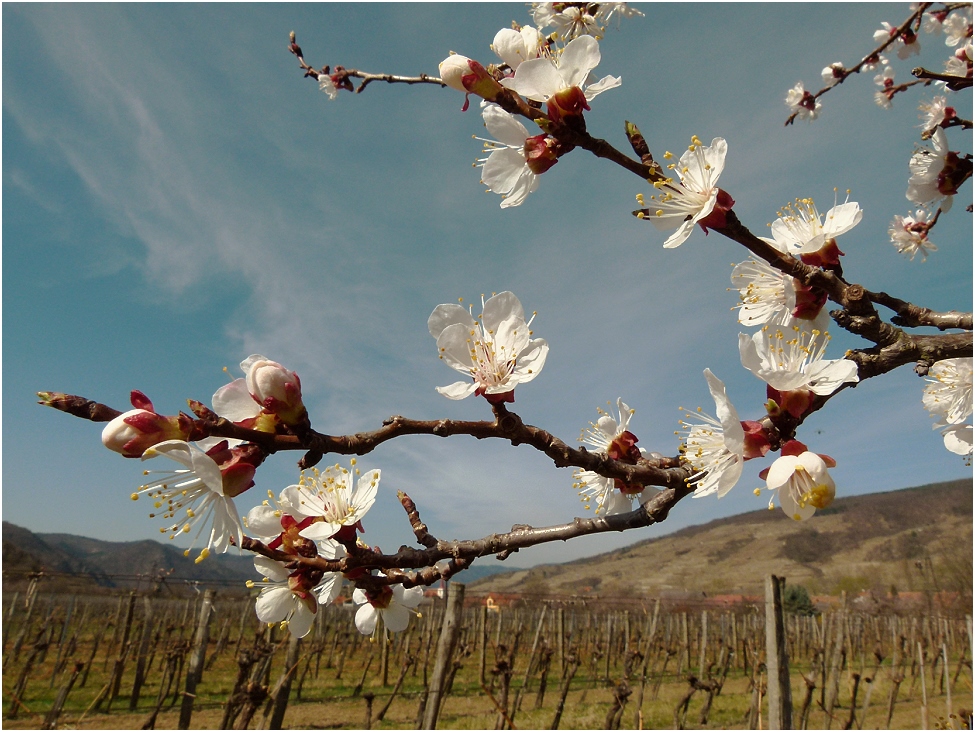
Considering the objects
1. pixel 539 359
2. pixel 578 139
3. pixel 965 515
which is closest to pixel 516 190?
pixel 578 139

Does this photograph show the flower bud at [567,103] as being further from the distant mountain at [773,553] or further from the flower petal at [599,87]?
the distant mountain at [773,553]

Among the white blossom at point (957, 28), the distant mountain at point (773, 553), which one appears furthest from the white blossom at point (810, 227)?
the distant mountain at point (773, 553)

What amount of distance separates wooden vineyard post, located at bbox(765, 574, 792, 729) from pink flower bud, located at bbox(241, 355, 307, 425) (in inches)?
205

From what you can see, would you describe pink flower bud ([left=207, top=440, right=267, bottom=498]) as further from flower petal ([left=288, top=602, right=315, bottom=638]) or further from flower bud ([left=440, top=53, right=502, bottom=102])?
flower bud ([left=440, top=53, right=502, bottom=102])

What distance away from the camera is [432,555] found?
1175 mm

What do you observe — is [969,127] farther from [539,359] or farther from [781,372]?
[539,359]

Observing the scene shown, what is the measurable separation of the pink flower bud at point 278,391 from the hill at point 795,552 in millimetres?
56177

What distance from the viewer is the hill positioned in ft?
200

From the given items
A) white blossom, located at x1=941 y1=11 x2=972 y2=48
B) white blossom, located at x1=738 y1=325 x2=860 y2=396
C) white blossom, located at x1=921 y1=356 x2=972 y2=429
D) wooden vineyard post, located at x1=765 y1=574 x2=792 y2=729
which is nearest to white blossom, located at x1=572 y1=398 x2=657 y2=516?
white blossom, located at x1=738 y1=325 x2=860 y2=396

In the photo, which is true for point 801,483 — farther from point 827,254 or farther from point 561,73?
point 561,73

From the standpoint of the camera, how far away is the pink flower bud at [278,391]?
37.4 inches

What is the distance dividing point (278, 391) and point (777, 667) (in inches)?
214

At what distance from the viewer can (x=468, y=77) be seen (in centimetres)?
112

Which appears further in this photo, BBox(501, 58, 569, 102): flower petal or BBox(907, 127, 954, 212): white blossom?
BBox(907, 127, 954, 212): white blossom
